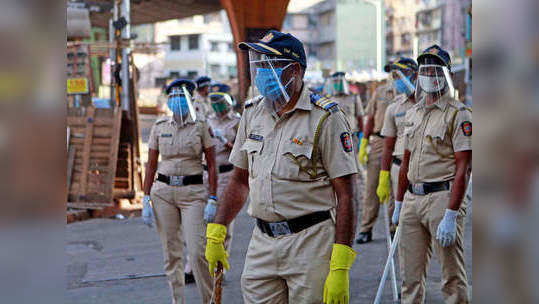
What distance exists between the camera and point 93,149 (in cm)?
1291

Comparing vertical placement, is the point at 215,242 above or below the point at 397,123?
below

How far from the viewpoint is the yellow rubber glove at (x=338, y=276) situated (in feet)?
11.5

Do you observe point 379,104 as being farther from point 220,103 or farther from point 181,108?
point 181,108

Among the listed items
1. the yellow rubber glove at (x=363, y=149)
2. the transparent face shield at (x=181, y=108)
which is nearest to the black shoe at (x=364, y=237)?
the yellow rubber glove at (x=363, y=149)

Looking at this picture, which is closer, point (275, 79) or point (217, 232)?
point (275, 79)

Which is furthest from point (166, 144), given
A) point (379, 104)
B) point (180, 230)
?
point (379, 104)

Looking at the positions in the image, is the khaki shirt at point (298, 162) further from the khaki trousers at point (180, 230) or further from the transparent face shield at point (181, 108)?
the transparent face shield at point (181, 108)

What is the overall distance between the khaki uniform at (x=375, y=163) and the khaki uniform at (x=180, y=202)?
11.4 ft

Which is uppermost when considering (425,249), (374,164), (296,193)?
(296,193)

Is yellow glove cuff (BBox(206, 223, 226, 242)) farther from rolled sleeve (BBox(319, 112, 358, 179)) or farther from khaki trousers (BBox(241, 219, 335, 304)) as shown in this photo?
rolled sleeve (BBox(319, 112, 358, 179))

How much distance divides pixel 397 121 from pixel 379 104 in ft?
8.25

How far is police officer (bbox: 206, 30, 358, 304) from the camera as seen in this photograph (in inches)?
142

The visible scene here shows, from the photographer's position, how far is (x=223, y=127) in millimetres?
8312
